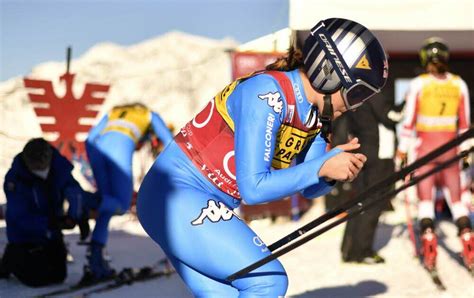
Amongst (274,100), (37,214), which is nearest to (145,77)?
(37,214)

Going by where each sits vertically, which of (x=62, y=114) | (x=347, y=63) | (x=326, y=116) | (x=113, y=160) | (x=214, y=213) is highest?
(x=347, y=63)

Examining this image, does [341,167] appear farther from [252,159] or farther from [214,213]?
[214,213]

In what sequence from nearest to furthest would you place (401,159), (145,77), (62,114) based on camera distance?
(401,159), (62,114), (145,77)

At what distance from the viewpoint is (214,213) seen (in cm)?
244

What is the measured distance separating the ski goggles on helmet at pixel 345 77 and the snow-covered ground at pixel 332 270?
117 inches

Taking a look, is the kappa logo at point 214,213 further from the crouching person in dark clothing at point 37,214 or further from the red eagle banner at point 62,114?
the red eagle banner at point 62,114

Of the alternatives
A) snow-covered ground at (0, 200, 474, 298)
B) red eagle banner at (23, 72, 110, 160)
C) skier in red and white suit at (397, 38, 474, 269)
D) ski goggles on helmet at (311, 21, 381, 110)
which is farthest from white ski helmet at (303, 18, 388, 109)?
red eagle banner at (23, 72, 110, 160)

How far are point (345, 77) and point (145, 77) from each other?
18533mm

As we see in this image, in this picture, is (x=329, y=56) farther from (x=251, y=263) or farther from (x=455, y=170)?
(x=455, y=170)

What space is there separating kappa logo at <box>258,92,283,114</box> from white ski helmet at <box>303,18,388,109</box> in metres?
0.18

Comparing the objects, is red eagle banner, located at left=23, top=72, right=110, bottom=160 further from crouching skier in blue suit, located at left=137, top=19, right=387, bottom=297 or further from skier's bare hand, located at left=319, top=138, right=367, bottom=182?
skier's bare hand, located at left=319, top=138, right=367, bottom=182

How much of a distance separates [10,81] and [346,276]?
47.7 feet

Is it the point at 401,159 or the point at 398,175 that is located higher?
the point at 398,175

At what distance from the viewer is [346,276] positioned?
230 inches
